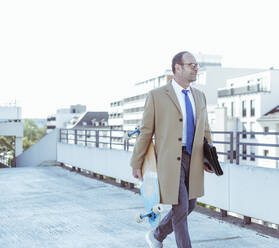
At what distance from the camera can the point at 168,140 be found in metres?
4.31

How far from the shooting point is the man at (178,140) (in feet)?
14.1

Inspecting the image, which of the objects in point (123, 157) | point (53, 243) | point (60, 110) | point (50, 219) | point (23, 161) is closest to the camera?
point (53, 243)

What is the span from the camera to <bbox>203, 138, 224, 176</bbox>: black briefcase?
446 cm

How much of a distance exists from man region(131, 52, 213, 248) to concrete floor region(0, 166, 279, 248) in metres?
1.46

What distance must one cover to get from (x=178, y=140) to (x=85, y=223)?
3.24m

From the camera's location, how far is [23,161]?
67.6 feet

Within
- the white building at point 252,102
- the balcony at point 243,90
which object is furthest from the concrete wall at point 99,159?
the balcony at point 243,90

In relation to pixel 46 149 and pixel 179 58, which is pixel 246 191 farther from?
pixel 46 149

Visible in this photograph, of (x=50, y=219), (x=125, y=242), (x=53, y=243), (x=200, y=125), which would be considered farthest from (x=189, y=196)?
(x=50, y=219)

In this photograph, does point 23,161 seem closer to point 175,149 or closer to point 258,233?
point 258,233

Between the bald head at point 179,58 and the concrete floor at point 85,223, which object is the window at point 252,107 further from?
the bald head at point 179,58

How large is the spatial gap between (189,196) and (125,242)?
175cm

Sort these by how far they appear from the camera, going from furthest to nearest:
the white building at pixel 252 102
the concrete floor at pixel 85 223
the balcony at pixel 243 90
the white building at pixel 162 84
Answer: the white building at pixel 162 84 → the balcony at pixel 243 90 → the white building at pixel 252 102 → the concrete floor at pixel 85 223

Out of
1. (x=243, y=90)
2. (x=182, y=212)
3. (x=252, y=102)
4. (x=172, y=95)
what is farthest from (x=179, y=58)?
(x=243, y=90)
